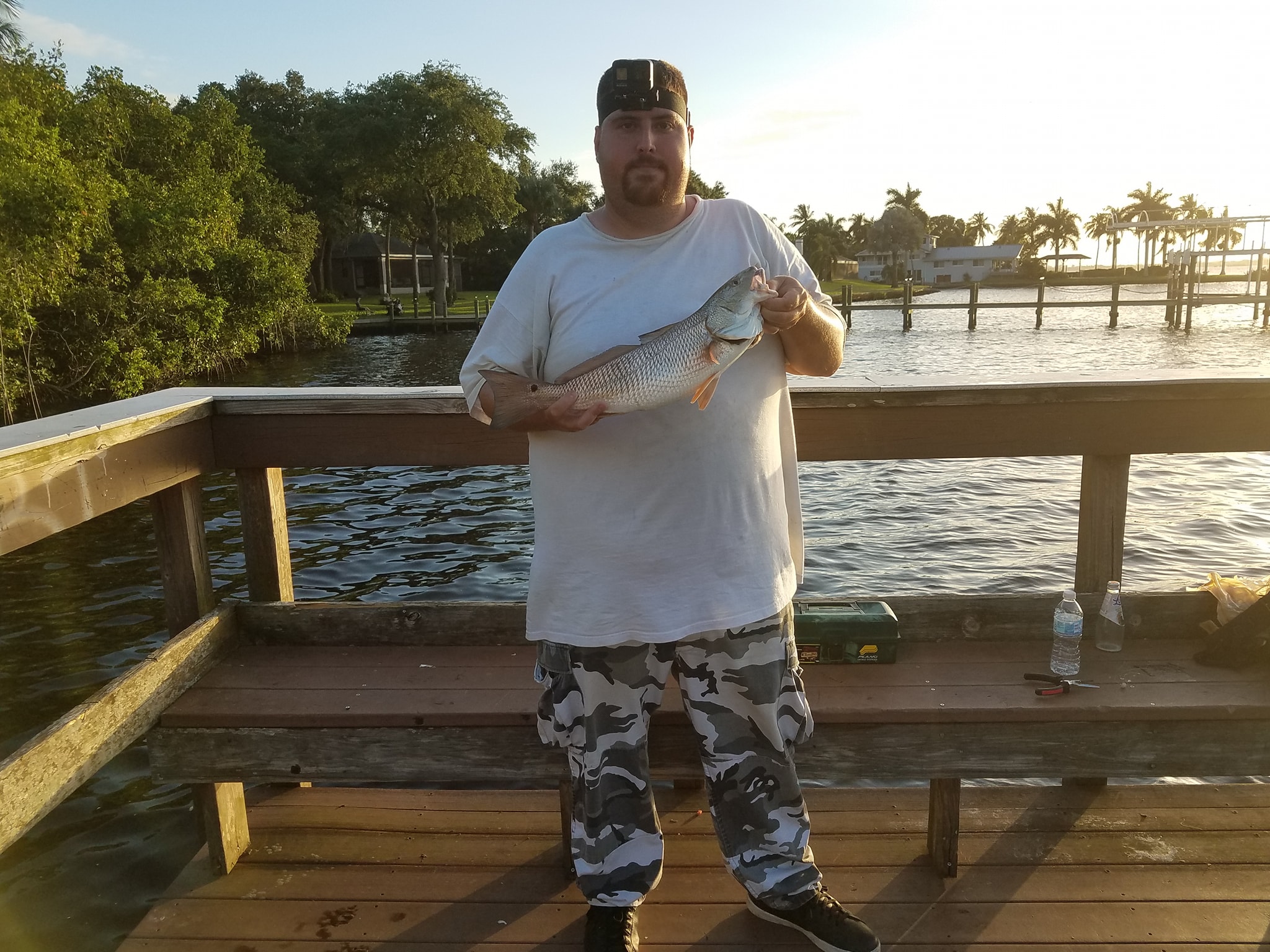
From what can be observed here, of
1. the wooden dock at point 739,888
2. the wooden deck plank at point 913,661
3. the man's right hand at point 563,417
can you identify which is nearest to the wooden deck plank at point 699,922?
the wooden dock at point 739,888

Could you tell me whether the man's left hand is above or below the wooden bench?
above

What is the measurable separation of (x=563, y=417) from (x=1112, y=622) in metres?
2.26

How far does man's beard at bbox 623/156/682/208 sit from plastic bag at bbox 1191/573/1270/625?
243 centimetres

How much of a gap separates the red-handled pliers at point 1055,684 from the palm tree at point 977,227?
163m

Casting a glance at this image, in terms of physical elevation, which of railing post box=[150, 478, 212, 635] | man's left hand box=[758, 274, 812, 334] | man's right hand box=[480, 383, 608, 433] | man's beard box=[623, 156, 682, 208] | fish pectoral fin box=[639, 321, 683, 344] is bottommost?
railing post box=[150, 478, 212, 635]

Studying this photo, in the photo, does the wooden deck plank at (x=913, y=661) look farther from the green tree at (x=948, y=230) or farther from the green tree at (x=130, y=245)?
the green tree at (x=948, y=230)

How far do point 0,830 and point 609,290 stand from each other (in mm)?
2021

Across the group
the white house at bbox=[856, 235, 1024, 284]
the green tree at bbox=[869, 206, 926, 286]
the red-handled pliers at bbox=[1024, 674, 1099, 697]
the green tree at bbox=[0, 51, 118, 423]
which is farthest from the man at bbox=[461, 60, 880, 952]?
the green tree at bbox=[869, 206, 926, 286]

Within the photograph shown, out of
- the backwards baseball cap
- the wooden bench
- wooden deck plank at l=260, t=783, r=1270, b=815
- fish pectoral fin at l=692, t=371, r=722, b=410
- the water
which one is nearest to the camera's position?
fish pectoral fin at l=692, t=371, r=722, b=410

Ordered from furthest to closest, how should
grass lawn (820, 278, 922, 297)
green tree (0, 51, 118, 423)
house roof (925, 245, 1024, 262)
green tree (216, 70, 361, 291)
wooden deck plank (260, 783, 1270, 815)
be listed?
house roof (925, 245, 1024, 262)
grass lawn (820, 278, 922, 297)
green tree (216, 70, 361, 291)
green tree (0, 51, 118, 423)
wooden deck plank (260, 783, 1270, 815)

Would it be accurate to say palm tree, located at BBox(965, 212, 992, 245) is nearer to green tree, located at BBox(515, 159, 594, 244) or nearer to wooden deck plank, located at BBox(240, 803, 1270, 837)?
green tree, located at BBox(515, 159, 594, 244)

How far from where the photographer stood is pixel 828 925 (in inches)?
100

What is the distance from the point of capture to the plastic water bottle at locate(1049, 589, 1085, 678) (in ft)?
9.86

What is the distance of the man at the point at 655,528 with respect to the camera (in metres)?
2.39
